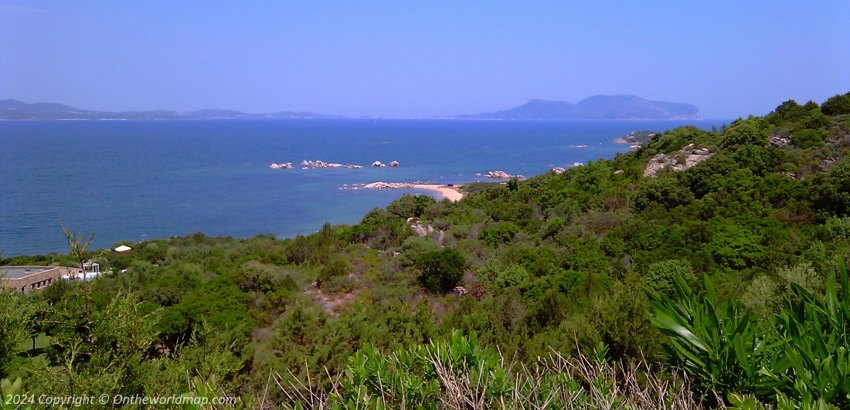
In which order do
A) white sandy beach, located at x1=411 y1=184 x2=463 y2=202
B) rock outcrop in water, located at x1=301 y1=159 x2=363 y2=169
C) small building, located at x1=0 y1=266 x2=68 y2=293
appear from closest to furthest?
small building, located at x1=0 y1=266 x2=68 y2=293 < white sandy beach, located at x1=411 y1=184 x2=463 y2=202 < rock outcrop in water, located at x1=301 y1=159 x2=363 y2=169

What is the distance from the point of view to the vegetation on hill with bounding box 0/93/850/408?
2.26 meters

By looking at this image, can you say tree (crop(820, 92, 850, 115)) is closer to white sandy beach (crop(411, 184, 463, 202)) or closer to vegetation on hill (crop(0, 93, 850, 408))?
vegetation on hill (crop(0, 93, 850, 408))

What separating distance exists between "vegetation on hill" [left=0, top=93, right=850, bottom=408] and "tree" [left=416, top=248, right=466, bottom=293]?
0.14ft

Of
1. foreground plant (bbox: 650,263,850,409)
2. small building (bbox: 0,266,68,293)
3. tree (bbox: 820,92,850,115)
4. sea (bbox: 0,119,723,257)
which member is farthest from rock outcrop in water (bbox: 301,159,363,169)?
foreground plant (bbox: 650,263,850,409)

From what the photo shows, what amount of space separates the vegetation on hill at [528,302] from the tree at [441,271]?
43 mm

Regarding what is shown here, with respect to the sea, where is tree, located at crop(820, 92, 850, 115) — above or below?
above

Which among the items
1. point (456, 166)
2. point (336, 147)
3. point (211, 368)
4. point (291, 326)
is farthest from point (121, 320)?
point (336, 147)

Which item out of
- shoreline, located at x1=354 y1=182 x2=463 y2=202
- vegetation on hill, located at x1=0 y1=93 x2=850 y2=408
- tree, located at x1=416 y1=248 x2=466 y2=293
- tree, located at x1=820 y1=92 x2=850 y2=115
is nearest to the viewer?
vegetation on hill, located at x1=0 y1=93 x2=850 y2=408

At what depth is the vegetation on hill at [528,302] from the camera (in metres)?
2.26

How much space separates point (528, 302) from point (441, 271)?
2655 millimetres

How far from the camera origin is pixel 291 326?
773cm

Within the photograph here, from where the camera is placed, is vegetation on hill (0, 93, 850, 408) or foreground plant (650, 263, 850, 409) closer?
foreground plant (650, 263, 850, 409)

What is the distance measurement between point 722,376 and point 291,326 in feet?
20.8

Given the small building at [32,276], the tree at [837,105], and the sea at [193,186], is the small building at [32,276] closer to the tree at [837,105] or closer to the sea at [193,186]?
the sea at [193,186]
